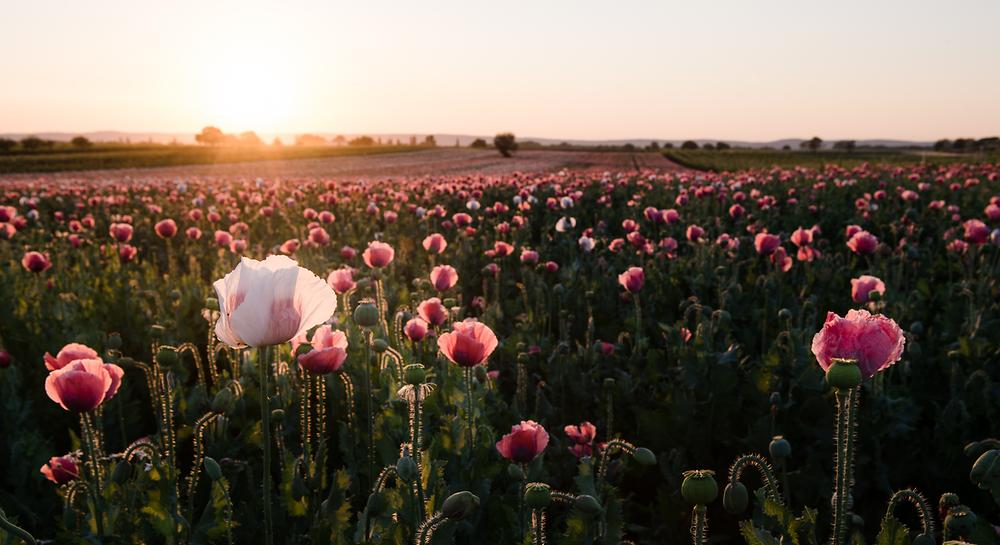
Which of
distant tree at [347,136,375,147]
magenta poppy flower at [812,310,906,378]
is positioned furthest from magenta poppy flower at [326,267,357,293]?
distant tree at [347,136,375,147]

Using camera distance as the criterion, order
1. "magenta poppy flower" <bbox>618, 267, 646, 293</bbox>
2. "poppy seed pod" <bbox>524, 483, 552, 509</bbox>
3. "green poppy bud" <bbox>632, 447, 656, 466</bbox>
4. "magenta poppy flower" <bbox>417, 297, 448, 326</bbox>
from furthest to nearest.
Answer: "magenta poppy flower" <bbox>618, 267, 646, 293</bbox>, "magenta poppy flower" <bbox>417, 297, 448, 326</bbox>, "green poppy bud" <bbox>632, 447, 656, 466</bbox>, "poppy seed pod" <bbox>524, 483, 552, 509</bbox>

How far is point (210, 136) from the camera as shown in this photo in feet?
297

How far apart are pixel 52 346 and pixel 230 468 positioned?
2.15 metres

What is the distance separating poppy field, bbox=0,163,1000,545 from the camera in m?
1.66

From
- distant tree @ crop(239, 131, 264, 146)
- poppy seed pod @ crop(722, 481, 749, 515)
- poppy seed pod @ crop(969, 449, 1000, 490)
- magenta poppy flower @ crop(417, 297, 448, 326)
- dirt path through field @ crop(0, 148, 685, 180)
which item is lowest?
poppy seed pod @ crop(722, 481, 749, 515)

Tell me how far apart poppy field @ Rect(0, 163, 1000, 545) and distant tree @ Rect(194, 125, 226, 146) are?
9107 centimetres

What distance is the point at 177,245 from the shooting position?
873cm

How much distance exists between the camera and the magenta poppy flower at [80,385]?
1812mm

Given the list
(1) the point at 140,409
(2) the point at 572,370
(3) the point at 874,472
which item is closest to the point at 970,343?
(3) the point at 874,472

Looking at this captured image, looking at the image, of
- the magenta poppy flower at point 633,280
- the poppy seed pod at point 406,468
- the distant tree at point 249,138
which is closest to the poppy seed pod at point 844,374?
the poppy seed pod at point 406,468

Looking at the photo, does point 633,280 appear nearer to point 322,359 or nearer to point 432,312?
point 432,312

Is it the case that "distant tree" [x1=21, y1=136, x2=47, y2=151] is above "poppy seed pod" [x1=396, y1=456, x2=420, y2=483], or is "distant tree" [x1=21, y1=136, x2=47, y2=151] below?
above

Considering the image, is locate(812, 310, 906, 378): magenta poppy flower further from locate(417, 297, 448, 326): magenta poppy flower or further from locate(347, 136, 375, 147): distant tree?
locate(347, 136, 375, 147): distant tree

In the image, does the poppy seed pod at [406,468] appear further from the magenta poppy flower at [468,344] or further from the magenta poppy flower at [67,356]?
the magenta poppy flower at [67,356]
